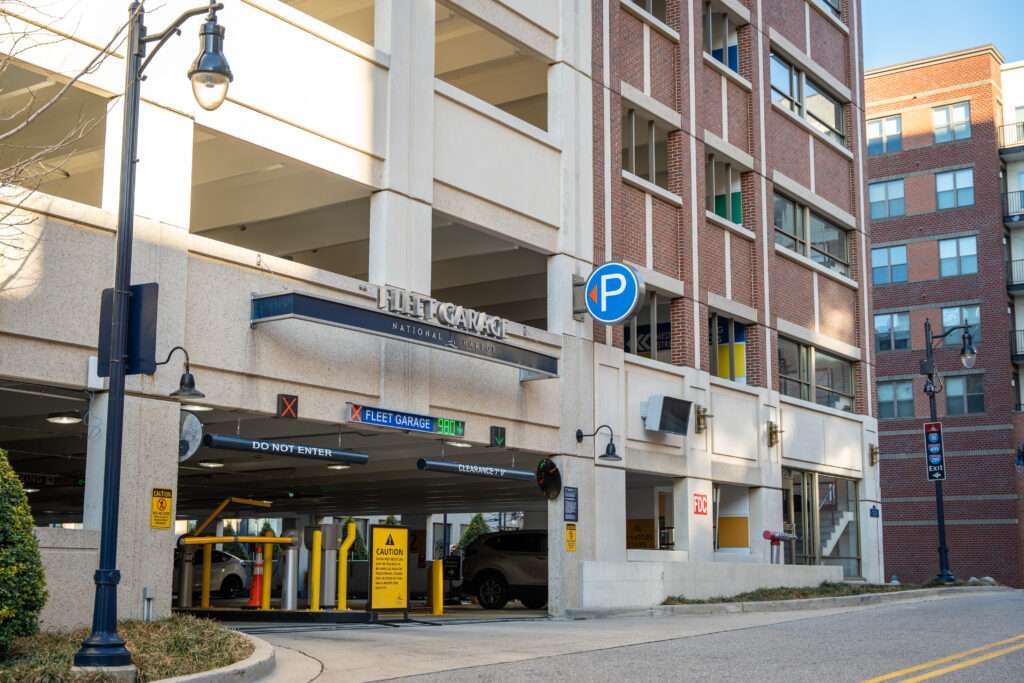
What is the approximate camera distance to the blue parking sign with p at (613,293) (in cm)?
2252

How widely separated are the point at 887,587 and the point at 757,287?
9.08 metres

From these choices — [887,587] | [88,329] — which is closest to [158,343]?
[88,329]

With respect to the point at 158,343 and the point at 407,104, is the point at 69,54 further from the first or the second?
the point at 407,104

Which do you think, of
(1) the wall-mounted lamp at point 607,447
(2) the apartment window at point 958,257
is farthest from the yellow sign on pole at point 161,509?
(2) the apartment window at point 958,257

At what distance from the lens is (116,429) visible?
36.1 ft

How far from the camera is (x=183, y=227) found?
1595 cm

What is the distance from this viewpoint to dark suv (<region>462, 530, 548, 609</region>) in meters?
26.5

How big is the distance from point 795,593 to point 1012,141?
126ft

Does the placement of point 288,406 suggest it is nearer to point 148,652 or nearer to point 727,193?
point 148,652

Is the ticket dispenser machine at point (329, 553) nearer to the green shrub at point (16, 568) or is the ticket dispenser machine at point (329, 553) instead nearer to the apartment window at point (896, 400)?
the green shrub at point (16, 568)

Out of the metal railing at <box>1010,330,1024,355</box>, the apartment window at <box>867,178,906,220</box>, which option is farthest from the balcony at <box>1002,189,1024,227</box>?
the metal railing at <box>1010,330,1024,355</box>

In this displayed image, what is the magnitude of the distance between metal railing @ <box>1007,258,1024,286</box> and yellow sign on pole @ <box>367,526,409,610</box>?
43951 millimetres

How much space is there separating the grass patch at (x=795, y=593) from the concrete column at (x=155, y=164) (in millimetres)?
13171

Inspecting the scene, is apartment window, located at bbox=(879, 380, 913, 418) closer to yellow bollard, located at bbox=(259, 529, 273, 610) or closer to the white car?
the white car
